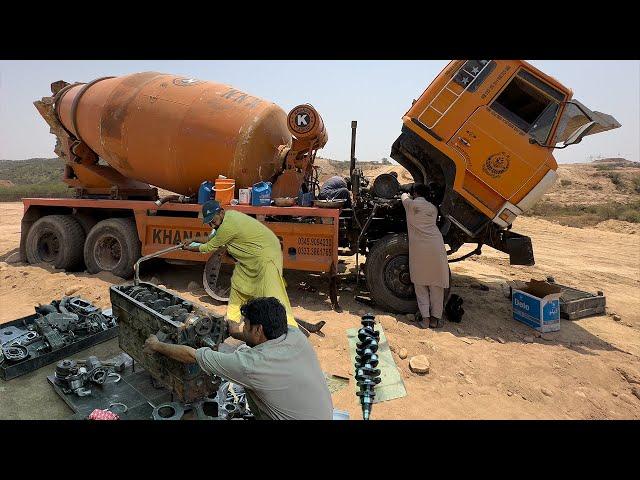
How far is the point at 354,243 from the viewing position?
5.99 m

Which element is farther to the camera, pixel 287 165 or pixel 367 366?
pixel 287 165

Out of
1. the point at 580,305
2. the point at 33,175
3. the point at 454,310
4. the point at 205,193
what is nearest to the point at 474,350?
the point at 454,310

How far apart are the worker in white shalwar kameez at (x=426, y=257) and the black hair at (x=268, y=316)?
11.0ft

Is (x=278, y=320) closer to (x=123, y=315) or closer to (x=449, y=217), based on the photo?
(x=123, y=315)

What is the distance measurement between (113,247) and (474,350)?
5.91m

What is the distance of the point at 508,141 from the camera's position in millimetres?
5137

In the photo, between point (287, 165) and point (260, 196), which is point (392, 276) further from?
point (287, 165)

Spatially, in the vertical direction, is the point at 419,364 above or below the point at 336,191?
below

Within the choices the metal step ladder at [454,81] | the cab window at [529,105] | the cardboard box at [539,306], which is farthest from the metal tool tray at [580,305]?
the metal step ladder at [454,81]

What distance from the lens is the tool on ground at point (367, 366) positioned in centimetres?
334

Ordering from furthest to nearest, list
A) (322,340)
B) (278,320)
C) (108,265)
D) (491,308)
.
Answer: (108,265) < (491,308) < (322,340) < (278,320)

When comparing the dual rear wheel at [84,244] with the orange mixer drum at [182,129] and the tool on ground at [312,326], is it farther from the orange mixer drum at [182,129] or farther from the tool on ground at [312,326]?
the tool on ground at [312,326]

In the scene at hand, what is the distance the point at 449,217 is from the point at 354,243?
140cm

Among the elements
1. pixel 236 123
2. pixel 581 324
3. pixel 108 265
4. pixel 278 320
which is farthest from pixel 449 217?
pixel 108 265
